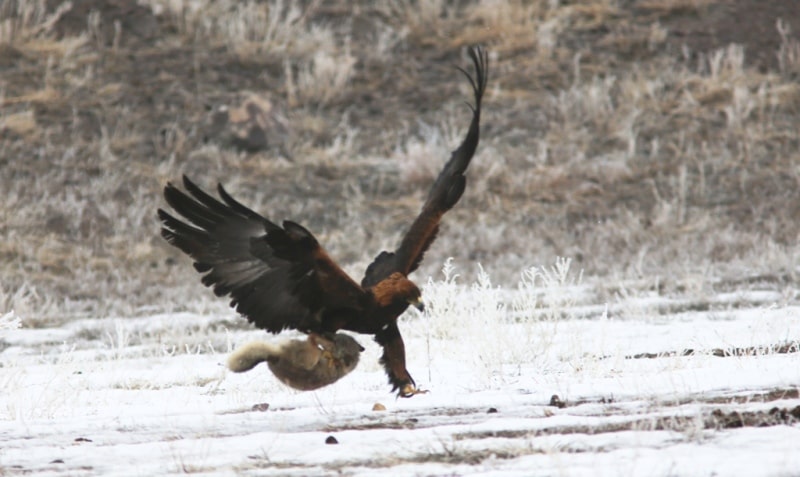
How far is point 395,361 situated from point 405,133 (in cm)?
1052

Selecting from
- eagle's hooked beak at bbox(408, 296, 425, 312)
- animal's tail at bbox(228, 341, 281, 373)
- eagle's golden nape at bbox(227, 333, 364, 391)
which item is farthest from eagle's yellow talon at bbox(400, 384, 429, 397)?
animal's tail at bbox(228, 341, 281, 373)

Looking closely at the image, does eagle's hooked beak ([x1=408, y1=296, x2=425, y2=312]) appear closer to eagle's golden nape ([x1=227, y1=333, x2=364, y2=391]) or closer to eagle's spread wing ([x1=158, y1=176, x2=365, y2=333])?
eagle's spread wing ([x1=158, y1=176, x2=365, y2=333])

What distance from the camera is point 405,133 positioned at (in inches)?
647

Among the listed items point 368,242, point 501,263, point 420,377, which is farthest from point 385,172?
point 420,377

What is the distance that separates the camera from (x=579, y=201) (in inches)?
591

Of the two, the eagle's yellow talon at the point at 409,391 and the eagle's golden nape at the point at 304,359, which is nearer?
the eagle's golden nape at the point at 304,359

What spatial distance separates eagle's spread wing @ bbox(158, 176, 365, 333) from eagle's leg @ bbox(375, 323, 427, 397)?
320 millimetres

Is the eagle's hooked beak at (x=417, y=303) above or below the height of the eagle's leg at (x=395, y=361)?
above

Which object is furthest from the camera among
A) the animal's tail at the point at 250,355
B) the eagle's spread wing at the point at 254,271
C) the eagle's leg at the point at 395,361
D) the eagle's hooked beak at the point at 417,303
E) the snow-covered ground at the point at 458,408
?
the eagle's leg at the point at 395,361

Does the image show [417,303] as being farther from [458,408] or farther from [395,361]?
[458,408]

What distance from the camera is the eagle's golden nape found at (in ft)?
18.4

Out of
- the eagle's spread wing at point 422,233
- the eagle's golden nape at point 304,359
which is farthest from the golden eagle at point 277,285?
the eagle's spread wing at point 422,233

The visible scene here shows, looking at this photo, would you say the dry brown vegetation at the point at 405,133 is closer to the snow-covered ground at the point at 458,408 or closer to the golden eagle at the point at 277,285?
the snow-covered ground at the point at 458,408

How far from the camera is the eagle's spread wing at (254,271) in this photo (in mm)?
5754
